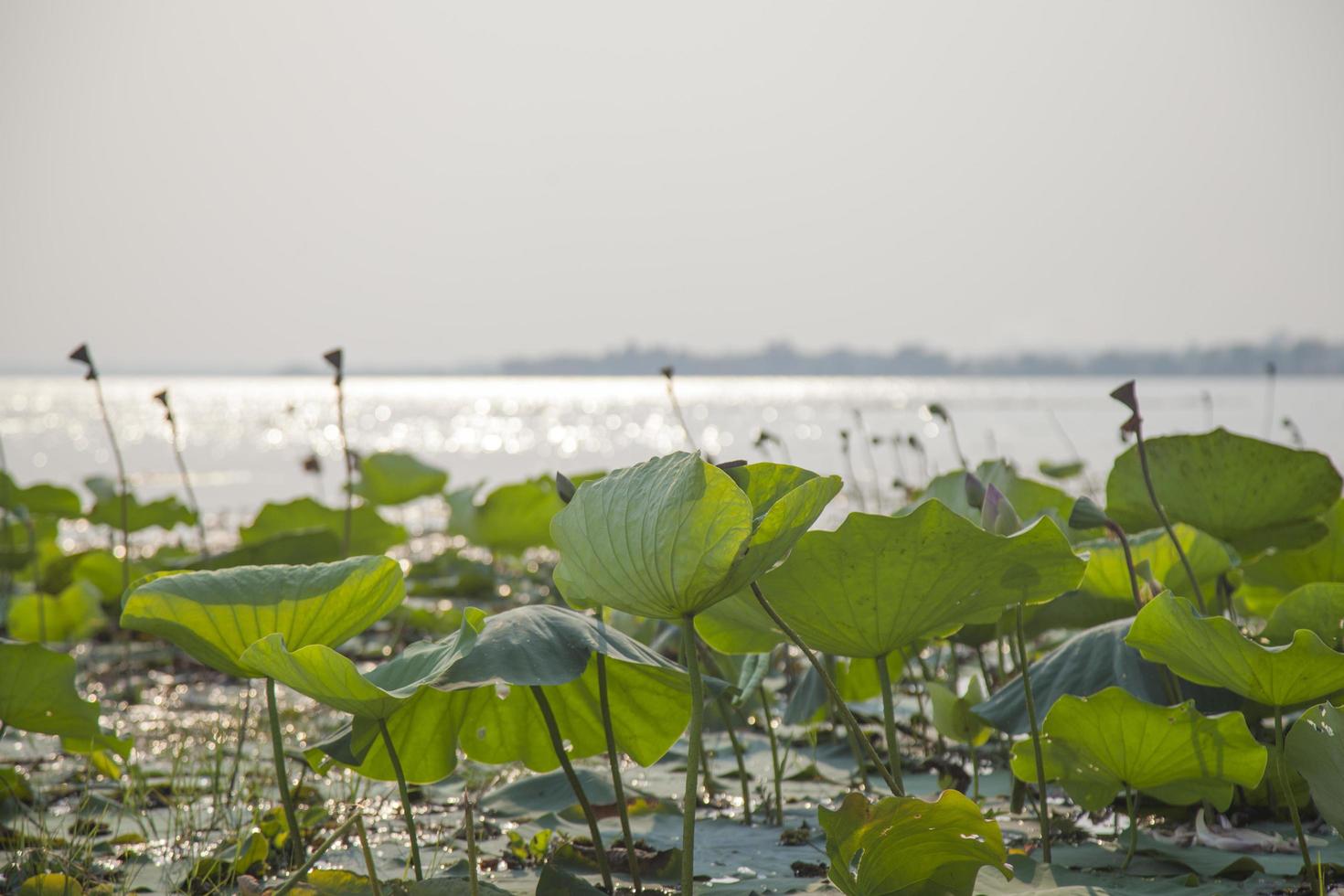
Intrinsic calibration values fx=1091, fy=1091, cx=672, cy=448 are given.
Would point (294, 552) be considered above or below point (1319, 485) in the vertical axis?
below

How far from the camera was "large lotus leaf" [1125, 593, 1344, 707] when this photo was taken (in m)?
1.38

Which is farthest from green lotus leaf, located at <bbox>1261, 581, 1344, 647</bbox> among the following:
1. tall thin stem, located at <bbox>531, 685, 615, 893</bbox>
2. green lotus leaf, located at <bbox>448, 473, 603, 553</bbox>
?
green lotus leaf, located at <bbox>448, 473, 603, 553</bbox>

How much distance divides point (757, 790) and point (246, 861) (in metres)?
0.99

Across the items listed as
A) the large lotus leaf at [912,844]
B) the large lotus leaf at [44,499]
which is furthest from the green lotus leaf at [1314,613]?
the large lotus leaf at [44,499]

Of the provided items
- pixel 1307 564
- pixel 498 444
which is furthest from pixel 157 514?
pixel 498 444

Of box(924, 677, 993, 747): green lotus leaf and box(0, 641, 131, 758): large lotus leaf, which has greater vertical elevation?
box(0, 641, 131, 758): large lotus leaf

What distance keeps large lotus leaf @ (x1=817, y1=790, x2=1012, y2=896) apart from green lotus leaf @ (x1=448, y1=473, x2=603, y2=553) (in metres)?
2.55

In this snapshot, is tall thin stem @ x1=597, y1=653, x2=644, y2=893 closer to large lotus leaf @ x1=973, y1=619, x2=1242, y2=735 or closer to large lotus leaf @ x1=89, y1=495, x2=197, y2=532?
large lotus leaf @ x1=973, y1=619, x2=1242, y2=735

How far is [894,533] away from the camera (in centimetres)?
140

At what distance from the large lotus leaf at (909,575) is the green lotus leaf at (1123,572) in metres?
0.60

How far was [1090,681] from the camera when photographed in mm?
1809

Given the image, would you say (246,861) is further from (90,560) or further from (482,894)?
(90,560)

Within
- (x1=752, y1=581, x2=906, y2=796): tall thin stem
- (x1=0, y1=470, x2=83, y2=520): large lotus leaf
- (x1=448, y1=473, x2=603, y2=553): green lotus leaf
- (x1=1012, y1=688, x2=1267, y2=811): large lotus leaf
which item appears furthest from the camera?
(x1=0, y1=470, x2=83, y2=520): large lotus leaf

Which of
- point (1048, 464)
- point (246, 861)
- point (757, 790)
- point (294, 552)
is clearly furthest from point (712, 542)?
point (1048, 464)
